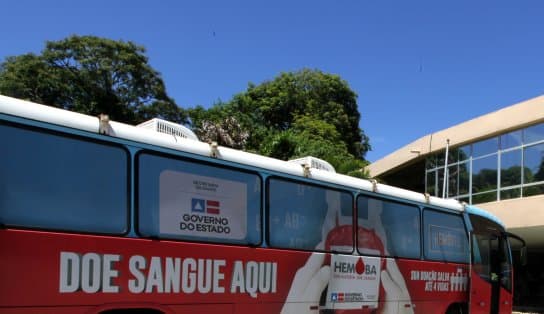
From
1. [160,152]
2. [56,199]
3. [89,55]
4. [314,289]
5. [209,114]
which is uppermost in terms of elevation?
[89,55]

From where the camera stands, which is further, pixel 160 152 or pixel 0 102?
pixel 160 152

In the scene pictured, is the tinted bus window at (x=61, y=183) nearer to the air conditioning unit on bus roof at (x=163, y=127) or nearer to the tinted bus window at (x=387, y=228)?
the air conditioning unit on bus roof at (x=163, y=127)

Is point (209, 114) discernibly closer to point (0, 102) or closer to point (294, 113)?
point (294, 113)

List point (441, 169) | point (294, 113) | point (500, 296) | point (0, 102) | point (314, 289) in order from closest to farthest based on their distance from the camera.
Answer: point (0, 102)
point (314, 289)
point (500, 296)
point (441, 169)
point (294, 113)

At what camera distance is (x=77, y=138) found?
510cm

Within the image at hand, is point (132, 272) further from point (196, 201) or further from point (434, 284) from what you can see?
point (434, 284)

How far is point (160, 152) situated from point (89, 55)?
30.3 metres

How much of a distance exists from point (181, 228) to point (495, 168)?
19.9m

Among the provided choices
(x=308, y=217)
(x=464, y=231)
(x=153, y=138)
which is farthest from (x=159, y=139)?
(x=464, y=231)

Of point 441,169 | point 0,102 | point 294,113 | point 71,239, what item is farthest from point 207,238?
point 294,113

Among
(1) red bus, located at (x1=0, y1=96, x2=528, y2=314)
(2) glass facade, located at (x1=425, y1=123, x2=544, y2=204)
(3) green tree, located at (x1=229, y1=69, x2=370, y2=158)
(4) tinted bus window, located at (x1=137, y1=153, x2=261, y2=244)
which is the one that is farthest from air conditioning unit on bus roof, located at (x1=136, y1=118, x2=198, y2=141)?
(3) green tree, located at (x1=229, y1=69, x2=370, y2=158)

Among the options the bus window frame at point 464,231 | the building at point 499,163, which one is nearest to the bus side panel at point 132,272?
the bus window frame at point 464,231

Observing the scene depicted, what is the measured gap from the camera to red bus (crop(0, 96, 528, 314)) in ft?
15.4

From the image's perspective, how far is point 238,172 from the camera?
254 inches
